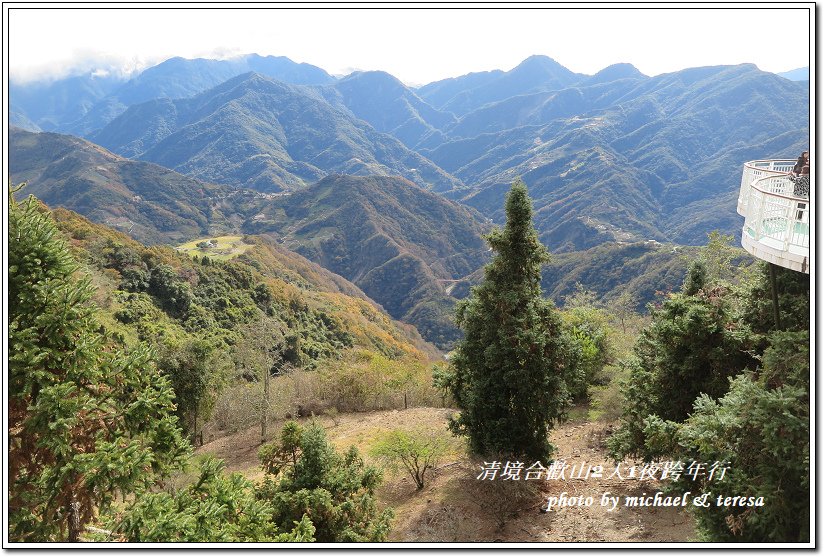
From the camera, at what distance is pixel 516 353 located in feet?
38.5

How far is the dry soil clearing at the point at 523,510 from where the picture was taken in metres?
9.34

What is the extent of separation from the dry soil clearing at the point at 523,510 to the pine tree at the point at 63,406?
6243mm

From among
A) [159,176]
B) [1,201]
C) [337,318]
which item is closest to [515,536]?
[1,201]

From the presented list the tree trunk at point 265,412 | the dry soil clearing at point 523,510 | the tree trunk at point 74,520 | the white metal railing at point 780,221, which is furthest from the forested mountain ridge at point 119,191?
the white metal railing at point 780,221

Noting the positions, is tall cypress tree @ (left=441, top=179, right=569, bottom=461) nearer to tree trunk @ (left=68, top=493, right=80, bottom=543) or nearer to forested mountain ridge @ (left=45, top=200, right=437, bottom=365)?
tree trunk @ (left=68, top=493, right=80, bottom=543)

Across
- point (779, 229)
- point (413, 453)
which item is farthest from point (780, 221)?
point (413, 453)

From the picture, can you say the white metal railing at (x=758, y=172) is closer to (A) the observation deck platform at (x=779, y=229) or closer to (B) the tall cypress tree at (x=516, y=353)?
(A) the observation deck platform at (x=779, y=229)

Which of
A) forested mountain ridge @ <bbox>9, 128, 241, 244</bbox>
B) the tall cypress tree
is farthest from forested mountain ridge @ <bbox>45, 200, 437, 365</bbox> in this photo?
forested mountain ridge @ <bbox>9, 128, 241, 244</bbox>

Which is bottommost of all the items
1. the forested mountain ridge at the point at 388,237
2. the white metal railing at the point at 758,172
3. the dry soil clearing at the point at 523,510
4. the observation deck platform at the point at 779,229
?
the forested mountain ridge at the point at 388,237

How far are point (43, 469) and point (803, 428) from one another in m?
9.11

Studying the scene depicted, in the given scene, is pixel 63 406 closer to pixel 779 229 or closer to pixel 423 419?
pixel 779 229

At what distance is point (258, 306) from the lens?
51.9 metres
